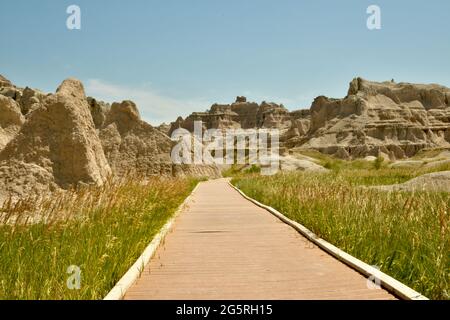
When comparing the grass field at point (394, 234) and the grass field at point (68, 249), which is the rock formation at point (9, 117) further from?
the grass field at point (394, 234)

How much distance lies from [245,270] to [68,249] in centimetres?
230

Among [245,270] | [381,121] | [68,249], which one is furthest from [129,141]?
[381,121]

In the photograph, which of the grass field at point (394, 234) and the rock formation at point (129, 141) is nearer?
the grass field at point (394, 234)

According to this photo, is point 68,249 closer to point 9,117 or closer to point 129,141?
point 9,117

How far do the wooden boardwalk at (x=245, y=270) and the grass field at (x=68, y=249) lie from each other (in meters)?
0.42

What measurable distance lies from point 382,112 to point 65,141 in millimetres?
135979

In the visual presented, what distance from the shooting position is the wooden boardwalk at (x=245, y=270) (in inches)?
186

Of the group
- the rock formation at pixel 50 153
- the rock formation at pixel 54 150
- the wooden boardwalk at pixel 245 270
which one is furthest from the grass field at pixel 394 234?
the rock formation at pixel 50 153

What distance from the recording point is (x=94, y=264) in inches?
196

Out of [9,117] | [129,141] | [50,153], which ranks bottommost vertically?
[50,153]

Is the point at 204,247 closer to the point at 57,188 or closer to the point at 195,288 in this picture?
the point at 195,288

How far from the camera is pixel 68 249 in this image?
556cm

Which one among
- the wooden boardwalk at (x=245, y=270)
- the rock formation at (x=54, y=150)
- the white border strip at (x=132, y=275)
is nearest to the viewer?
the white border strip at (x=132, y=275)

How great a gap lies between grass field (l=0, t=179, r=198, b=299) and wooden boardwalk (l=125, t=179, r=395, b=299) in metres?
0.42
